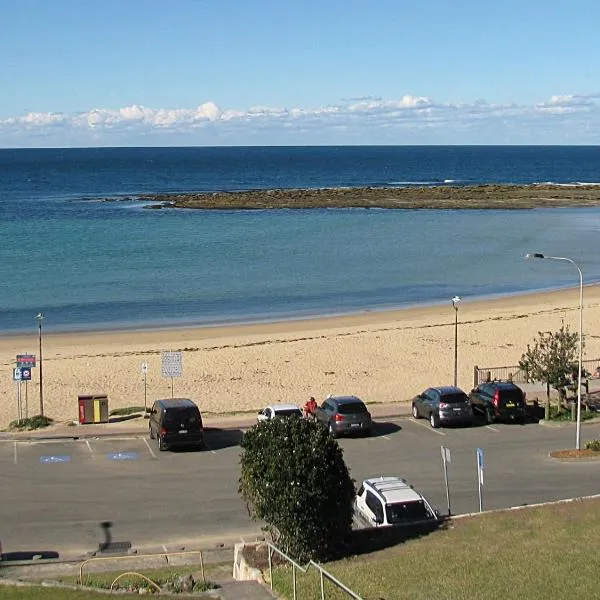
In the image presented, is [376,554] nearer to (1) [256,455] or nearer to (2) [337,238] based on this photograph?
(1) [256,455]

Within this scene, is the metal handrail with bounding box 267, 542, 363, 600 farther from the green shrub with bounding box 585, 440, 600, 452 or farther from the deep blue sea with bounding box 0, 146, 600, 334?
the deep blue sea with bounding box 0, 146, 600, 334

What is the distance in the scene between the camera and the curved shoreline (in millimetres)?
128500

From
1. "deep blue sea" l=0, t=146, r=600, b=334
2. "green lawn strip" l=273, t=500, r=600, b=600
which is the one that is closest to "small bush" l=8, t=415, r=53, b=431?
"green lawn strip" l=273, t=500, r=600, b=600

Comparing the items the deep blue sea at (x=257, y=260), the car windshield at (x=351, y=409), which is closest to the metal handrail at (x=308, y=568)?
the car windshield at (x=351, y=409)

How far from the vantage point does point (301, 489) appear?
17.2 m

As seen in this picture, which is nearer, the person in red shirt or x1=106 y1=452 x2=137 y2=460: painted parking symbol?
x1=106 y1=452 x2=137 y2=460: painted parking symbol

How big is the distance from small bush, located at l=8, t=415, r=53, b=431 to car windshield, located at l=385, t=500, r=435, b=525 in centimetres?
1563

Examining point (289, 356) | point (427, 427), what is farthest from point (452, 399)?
point (289, 356)

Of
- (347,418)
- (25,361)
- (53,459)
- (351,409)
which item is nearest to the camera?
(53,459)

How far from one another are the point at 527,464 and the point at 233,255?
59076 mm

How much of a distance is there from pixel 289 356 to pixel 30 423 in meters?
14.6

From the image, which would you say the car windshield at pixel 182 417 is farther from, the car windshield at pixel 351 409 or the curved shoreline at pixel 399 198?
the curved shoreline at pixel 399 198

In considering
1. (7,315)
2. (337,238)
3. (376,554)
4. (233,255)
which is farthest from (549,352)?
(337,238)

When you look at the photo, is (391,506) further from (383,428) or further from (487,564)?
(383,428)
